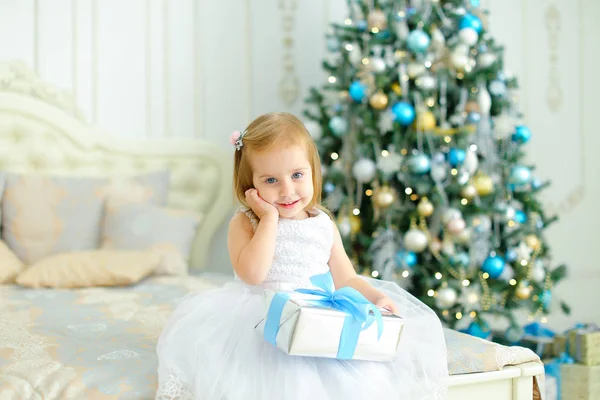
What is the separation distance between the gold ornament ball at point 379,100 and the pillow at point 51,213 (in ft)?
3.93

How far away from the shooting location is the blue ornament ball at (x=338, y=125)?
9.38 feet

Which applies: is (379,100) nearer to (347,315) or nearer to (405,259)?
(405,259)

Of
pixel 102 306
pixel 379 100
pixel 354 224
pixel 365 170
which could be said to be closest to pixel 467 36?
pixel 379 100

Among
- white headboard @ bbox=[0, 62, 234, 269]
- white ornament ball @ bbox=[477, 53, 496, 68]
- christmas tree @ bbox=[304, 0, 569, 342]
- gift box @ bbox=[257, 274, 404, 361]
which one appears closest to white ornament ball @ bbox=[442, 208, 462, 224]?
christmas tree @ bbox=[304, 0, 569, 342]

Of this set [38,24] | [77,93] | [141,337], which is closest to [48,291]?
[141,337]

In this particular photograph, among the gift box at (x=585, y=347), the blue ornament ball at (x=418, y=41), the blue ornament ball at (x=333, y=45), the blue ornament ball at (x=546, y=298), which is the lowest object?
the gift box at (x=585, y=347)

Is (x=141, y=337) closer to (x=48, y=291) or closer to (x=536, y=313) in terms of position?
(x=48, y=291)

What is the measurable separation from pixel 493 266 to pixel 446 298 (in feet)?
0.89

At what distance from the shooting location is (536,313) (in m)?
2.82

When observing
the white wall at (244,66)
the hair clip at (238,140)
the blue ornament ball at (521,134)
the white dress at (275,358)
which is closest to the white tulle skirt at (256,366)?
the white dress at (275,358)

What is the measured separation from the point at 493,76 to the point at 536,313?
104 centimetres

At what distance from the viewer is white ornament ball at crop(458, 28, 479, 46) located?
2734 mm

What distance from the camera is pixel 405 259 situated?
2.65 m

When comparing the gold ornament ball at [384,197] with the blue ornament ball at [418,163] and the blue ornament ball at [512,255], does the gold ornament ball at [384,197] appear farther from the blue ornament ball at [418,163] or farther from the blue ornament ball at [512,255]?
the blue ornament ball at [512,255]
